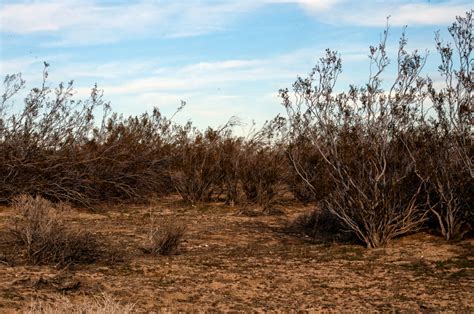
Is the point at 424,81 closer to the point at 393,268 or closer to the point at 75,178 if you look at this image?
the point at 393,268

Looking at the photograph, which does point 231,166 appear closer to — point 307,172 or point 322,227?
point 307,172

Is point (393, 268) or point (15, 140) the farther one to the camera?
point (15, 140)

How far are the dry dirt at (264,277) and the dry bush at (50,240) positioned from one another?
0.25 meters

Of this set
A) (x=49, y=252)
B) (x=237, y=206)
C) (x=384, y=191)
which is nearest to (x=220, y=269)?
(x=49, y=252)

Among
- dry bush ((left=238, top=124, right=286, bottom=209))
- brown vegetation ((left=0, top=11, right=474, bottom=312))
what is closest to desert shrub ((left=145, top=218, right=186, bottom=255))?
brown vegetation ((left=0, top=11, right=474, bottom=312))

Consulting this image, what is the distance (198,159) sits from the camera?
16.3 m

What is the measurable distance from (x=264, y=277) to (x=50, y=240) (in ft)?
8.58

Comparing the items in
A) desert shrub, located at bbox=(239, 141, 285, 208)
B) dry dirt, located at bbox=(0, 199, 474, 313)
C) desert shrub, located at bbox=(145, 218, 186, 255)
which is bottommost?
dry dirt, located at bbox=(0, 199, 474, 313)

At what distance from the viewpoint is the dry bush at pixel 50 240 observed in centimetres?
780

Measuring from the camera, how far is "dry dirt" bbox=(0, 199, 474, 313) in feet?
20.5

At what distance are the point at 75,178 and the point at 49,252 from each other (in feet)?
23.1

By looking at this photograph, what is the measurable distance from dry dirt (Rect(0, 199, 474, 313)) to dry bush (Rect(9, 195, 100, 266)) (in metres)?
0.25

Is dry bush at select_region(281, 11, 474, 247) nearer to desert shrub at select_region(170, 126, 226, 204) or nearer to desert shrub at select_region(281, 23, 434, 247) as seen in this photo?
desert shrub at select_region(281, 23, 434, 247)

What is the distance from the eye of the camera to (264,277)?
7.43 metres
